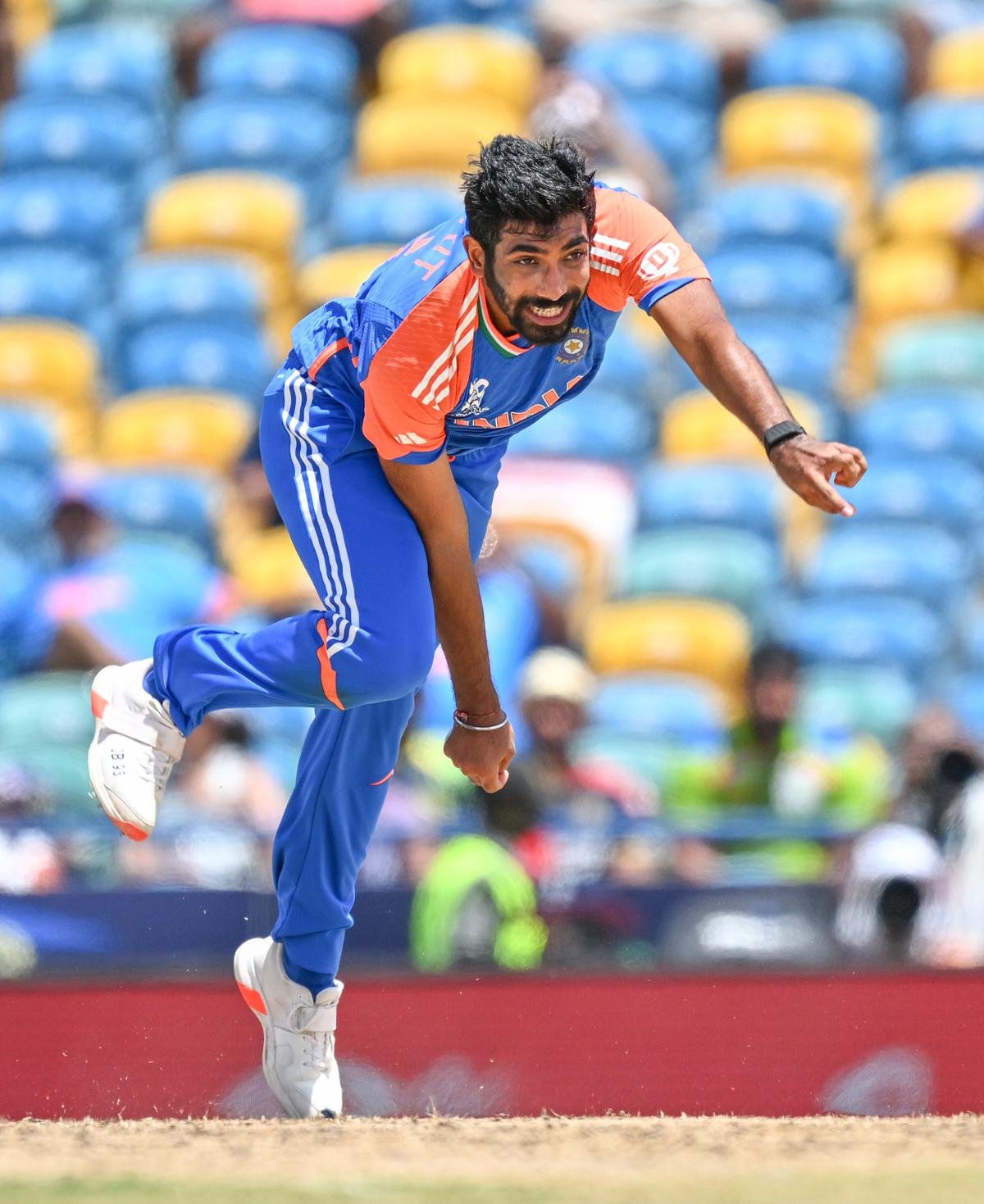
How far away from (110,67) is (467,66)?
227 centimetres

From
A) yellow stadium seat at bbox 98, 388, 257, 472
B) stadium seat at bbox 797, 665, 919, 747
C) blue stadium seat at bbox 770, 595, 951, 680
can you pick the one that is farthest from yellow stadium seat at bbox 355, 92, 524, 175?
stadium seat at bbox 797, 665, 919, 747

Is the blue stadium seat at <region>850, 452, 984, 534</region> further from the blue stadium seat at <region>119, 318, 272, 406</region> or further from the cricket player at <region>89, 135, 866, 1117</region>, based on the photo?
the cricket player at <region>89, 135, 866, 1117</region>

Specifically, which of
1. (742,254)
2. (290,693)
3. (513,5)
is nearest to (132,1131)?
(290,693)

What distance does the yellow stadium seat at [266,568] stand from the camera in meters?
8.15

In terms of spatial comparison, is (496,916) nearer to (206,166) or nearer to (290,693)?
(290,693)

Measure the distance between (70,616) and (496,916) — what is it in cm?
259

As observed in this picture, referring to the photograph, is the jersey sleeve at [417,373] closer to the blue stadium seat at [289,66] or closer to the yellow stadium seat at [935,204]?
the yellow stadium seat at [935,204]

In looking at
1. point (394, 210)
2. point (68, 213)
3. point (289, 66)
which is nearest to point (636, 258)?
point (394, 210)

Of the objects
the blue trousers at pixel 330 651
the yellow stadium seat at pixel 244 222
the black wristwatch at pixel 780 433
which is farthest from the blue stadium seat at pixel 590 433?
the black wristwatch at pixel 780 433

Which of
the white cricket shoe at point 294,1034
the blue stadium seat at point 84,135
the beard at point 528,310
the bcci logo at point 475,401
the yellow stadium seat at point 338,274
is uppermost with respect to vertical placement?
the blue stadium seat at point 84,135

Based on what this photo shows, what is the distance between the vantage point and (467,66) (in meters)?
11.0

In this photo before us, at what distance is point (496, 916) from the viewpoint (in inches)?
234

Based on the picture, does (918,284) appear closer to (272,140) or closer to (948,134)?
(948,134)

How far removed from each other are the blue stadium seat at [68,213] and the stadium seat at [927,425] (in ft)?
14.7
